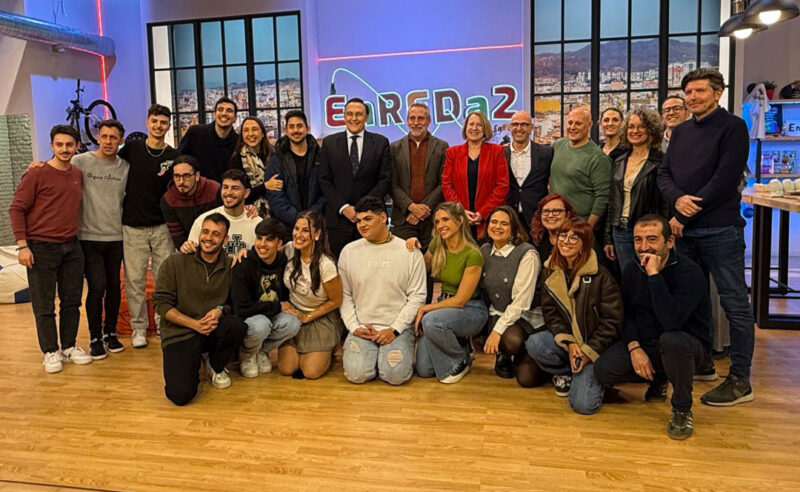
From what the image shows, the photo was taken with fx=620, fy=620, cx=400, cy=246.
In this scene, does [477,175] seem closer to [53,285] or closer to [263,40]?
[53,285]

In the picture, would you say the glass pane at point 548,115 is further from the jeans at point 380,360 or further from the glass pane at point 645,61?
the jeans at point 380,360

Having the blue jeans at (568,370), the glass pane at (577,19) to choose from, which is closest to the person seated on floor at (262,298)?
the blue jeans at (568,370)

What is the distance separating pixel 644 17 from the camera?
788 centimetres

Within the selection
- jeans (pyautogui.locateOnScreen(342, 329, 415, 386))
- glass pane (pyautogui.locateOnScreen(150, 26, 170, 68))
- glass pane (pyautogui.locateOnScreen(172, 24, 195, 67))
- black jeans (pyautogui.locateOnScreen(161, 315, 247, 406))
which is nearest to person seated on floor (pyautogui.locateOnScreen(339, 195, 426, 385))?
jeans (pyautogui.locateOnScreen(342, 329, 415, 386))

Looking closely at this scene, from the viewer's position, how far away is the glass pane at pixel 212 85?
909 centimetres

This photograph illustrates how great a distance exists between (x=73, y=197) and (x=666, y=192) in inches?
139

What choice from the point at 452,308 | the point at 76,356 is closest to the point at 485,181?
the point at 452,308

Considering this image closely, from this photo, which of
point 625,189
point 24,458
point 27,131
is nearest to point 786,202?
point 625,189

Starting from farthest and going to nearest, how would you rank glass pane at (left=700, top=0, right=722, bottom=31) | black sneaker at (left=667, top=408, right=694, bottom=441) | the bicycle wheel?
the bicycle wheel → glass pane at (left=700, top=0, right=722, bottom=31) → black sneaker at (left=667, top=408, right=694, bottom=441)

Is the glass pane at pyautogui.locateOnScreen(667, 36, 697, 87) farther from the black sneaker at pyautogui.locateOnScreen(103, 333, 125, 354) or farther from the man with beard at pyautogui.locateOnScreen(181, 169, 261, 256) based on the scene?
the black sneaker at pyautogui.locateOnScreen(103, 333, 125, 354)

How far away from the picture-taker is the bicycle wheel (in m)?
8.38

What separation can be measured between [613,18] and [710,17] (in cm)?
114

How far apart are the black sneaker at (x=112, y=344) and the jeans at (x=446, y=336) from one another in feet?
7.18

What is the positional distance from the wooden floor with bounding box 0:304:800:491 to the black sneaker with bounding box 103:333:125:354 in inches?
21.8
